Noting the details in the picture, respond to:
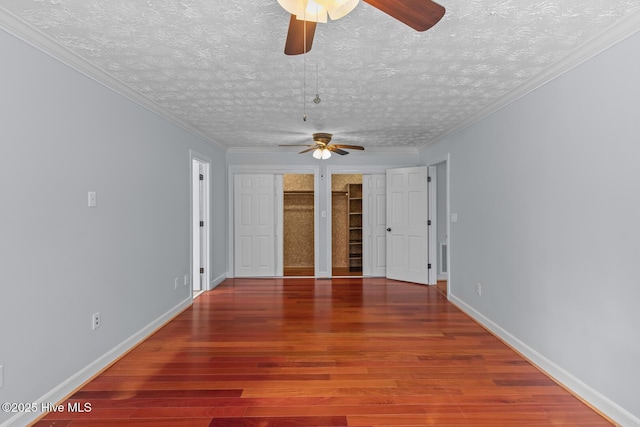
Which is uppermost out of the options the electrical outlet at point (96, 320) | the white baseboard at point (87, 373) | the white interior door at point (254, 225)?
the white interior door at point (254, 225)

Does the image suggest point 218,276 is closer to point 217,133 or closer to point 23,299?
point 217,133

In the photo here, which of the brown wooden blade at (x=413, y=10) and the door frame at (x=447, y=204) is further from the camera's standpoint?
the door frame at (x=447, y=204)

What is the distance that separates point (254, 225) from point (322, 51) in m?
4.18

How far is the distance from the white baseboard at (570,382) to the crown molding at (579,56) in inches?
88.2

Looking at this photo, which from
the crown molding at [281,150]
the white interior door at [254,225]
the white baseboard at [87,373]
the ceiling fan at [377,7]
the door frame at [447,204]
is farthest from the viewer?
the white interior door at [254,225]

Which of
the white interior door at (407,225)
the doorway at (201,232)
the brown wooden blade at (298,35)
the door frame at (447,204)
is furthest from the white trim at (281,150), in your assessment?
the brown wooden blade at (298,35)

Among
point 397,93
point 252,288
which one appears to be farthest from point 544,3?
point 252,288

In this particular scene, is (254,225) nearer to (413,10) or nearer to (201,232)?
(201,232)

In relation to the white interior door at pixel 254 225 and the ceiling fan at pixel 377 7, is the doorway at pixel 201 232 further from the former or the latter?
the ceiling fan at pixel 377 7

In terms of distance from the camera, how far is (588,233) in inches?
86.5

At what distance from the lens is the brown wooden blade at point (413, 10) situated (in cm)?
127

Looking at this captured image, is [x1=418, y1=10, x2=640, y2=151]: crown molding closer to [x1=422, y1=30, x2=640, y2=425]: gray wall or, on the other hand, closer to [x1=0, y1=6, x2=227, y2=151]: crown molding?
[x1=422, y1=30, x2=640, y2=425]: gray wall

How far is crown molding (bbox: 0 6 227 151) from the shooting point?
6.05 feet

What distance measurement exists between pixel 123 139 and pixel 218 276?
10.3 ft
